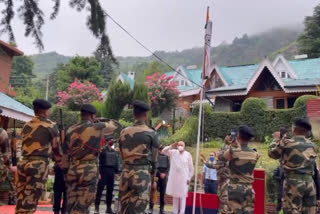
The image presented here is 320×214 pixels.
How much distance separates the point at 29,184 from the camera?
5.45m

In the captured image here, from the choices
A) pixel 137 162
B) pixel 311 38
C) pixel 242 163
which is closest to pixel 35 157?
pixel 137 162

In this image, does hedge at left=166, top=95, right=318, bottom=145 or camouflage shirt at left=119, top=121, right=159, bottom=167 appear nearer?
camouflage shirt at left=119, top=121, right=159, bottom=167

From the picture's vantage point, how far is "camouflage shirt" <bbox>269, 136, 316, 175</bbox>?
5.79 metres

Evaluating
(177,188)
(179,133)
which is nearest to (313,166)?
(177,188)

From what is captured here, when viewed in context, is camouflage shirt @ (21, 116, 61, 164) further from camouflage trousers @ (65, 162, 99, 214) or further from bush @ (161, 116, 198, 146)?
bush @ (161, 116, 198, 146)

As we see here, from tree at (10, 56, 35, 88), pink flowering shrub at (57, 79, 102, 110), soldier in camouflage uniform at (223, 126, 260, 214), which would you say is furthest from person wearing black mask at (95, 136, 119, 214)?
tree at (10, 56, 35, 88)

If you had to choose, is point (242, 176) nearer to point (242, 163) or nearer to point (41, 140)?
point (242, 163)

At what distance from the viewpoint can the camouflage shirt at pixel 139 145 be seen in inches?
211

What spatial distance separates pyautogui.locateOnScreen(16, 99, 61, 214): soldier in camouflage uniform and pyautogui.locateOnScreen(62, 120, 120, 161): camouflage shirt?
17 cm

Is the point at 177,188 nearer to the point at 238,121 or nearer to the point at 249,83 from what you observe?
the point at 238,121

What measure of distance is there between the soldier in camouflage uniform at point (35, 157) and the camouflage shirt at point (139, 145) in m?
1.02

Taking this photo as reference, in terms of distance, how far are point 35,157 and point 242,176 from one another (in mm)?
3170

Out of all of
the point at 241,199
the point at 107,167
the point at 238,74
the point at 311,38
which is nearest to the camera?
the point at 241,199

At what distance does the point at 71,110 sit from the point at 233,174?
28.5m
